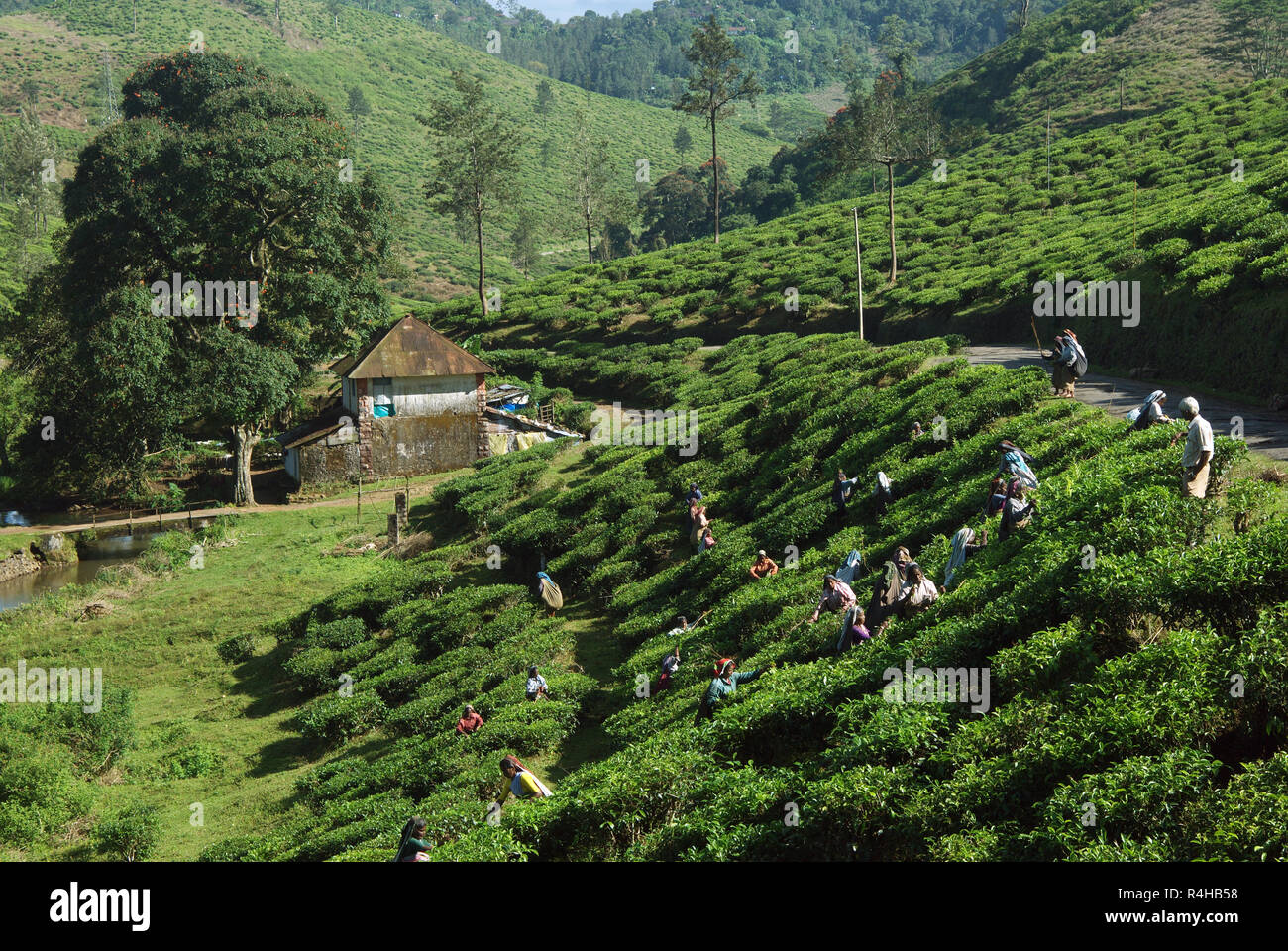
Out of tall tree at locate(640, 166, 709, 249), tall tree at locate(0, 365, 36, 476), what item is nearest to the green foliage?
tall tree at locate(0, 365, 36, 476)

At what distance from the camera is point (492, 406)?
47844 millimetres

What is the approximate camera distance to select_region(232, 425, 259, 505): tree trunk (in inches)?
1681

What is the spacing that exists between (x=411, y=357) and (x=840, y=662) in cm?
3395

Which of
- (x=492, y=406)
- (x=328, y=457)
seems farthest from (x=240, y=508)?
(x=492, y=406)

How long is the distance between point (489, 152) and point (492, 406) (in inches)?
915

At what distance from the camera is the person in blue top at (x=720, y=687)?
49.0 feet

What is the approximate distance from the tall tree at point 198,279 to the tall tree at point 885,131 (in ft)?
95.5

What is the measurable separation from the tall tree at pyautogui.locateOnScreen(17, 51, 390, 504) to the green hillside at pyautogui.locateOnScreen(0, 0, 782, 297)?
5019 cm

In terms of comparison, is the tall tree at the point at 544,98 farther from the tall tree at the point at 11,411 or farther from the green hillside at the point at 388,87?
the tall tree at the point at 11,411

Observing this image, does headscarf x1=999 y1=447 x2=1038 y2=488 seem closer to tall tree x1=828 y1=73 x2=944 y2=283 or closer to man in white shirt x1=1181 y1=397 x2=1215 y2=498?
man in white shirt x1=1181 y1=397 x2=1215 y2=498

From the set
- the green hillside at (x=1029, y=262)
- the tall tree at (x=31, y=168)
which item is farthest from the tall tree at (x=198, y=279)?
the tall tree at (x=31, y=168)

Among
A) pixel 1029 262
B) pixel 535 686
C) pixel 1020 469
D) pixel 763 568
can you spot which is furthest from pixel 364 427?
pixel 1020 469

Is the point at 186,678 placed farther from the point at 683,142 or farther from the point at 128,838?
A: the point at 683,142

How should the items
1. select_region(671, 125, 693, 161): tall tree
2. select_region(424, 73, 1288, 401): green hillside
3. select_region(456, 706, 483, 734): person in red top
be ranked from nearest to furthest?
1. select_region(456, 706, 483, 734): person in red top
2. select_region(424, 73, 1288, 401): green hillside
3. select_region(671, 125, 693, 161): tall tree
